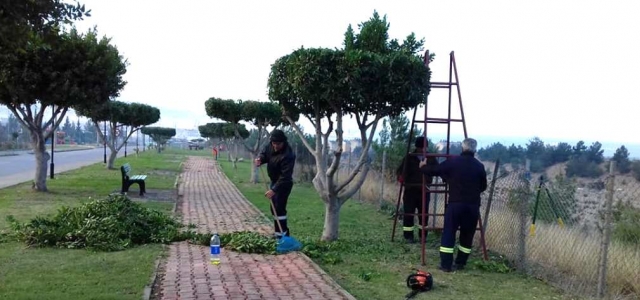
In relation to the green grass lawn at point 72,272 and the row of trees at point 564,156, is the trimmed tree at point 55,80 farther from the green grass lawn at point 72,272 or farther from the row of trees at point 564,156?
the row of trees at point 564,156

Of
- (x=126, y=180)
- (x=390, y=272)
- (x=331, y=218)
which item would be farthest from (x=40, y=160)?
(x=390, y=272)

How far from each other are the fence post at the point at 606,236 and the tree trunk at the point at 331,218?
4166mm

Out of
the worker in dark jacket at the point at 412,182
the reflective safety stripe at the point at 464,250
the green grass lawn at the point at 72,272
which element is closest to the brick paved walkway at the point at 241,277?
the green grass lawn at the point at 72,272

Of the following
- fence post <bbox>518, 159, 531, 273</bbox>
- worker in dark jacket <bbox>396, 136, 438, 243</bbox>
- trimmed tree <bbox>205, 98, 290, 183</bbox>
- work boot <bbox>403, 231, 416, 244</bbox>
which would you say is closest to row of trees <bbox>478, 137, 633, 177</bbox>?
worker in dark jacket <bbox>396, 136, 438, 243</bbox>

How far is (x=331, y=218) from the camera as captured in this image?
9.48 metres

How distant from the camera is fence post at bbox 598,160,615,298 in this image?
19.7 feet

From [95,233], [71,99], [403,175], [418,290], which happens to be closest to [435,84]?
[403,175]

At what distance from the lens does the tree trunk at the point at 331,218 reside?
943 cm

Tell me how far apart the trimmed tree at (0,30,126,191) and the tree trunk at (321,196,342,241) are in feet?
26.2

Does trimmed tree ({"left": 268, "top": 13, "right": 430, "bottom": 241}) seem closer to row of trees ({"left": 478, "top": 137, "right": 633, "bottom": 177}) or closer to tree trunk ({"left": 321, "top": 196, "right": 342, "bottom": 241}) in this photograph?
tree trunk ({"left": 321, "top": 196, "right": 342, "bottom": 241})

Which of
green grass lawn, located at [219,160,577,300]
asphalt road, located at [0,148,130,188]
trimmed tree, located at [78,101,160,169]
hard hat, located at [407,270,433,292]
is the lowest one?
asphalt road, located at [0,148,130,188]

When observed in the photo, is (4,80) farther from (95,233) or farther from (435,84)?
(435,84)

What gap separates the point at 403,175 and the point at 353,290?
10.9 feet

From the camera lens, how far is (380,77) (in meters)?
8.18
